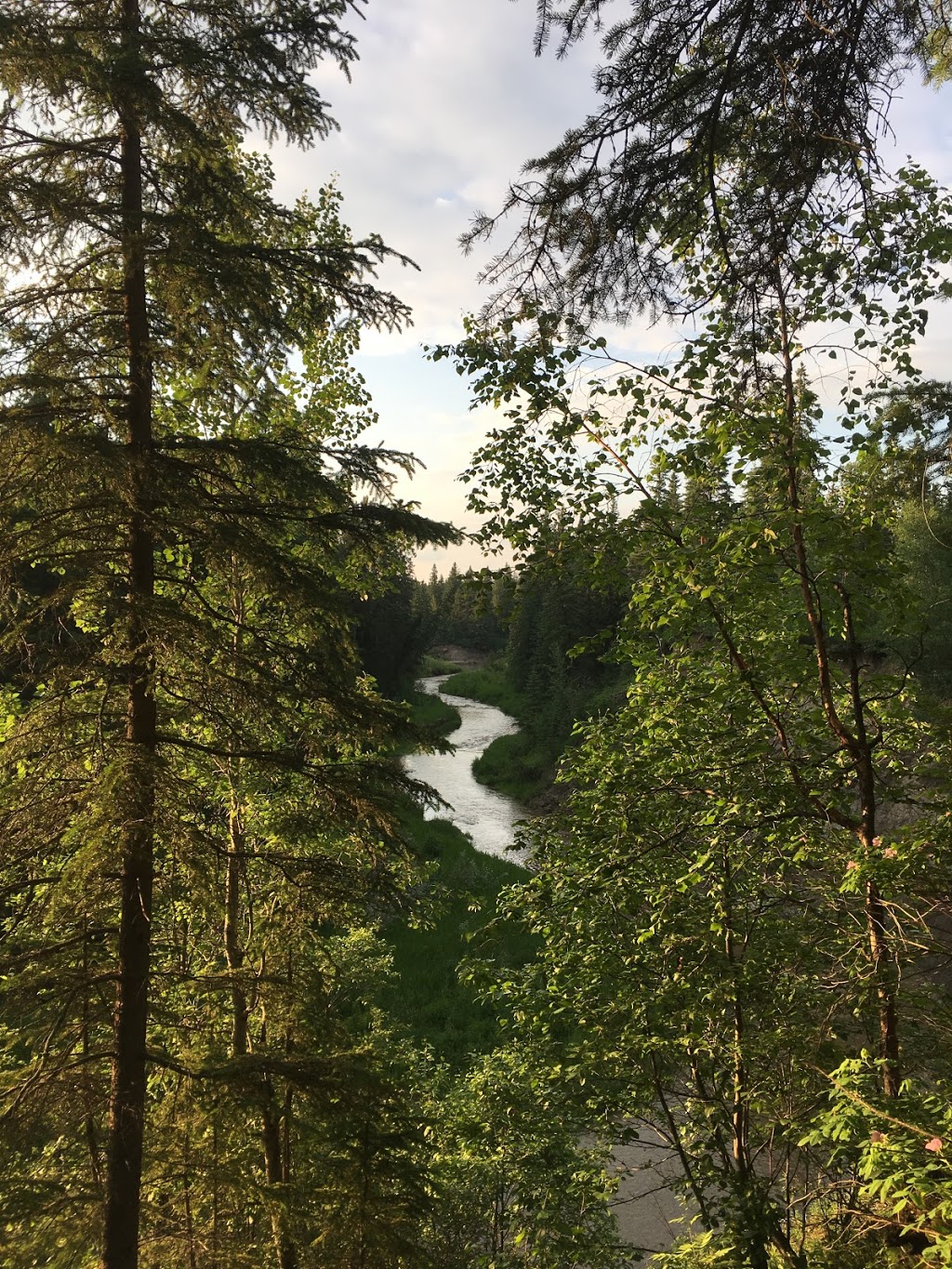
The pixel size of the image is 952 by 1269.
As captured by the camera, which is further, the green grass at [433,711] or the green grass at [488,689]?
the green grass at [488,689]

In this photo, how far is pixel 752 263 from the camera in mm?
3689

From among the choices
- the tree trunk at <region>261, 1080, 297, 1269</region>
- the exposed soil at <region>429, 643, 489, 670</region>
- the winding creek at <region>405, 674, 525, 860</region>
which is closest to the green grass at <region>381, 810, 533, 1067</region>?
the winding creek at <region>405, 674, 525, 860</region>

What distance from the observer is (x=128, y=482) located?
4227mm

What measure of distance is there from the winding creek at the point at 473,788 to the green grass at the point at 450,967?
1342mm

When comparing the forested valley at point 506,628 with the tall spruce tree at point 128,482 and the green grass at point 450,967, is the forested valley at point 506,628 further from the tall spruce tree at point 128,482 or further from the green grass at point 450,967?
the green grass at point 450,967

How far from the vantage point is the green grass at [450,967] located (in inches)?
603

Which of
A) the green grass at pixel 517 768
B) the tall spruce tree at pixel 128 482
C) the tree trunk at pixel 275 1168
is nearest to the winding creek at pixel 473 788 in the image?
the green grass at pixel 517 768

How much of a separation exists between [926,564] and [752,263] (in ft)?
75.5

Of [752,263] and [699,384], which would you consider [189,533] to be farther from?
[752,263]

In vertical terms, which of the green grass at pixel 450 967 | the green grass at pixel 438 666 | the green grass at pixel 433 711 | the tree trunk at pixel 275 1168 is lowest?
the green grass at pixel 450 967

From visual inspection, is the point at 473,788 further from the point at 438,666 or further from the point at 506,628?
the point at 438,666

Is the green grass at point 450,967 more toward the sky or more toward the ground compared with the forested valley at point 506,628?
more toward the ground

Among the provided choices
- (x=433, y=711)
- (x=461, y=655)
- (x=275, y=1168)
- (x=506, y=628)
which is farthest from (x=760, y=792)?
(x=461, y=655)

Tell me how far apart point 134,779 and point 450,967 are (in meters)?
15.5
